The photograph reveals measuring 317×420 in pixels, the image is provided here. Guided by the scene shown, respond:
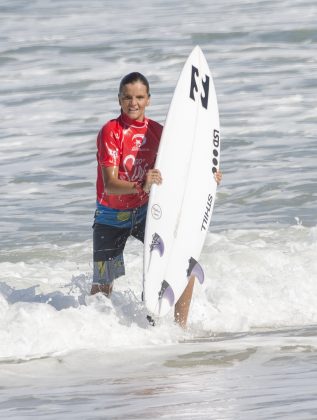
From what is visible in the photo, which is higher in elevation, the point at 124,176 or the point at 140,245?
the point at 124,176

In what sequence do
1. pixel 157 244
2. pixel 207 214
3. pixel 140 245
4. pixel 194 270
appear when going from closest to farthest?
pixel 157 244, pixel 194 270, pixel 207 214, pixel 140 245

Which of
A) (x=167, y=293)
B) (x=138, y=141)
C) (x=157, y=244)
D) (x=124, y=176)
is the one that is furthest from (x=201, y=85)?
(x=167, y=293)

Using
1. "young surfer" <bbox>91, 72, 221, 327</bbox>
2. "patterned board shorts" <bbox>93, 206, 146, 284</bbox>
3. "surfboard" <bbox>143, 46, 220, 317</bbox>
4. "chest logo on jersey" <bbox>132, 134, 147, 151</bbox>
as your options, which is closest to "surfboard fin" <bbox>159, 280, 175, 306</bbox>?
"surfboard" <bbox>143, 46, 220, 317</bbox>

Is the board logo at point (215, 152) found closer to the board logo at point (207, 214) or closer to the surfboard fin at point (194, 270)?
the board logo at point (207, 214)

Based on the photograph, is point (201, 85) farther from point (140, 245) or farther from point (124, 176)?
point (140, 245)

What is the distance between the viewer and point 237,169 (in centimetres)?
1236

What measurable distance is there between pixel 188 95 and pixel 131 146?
0.71 metres

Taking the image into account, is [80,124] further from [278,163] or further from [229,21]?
[229,21]

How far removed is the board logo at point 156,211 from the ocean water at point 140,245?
0.61 meters

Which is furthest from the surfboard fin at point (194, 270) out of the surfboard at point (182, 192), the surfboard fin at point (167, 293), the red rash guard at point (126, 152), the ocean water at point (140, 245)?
the red rash guard at point (126, 152)

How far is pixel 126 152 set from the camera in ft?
20.9

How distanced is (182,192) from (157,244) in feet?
1.28

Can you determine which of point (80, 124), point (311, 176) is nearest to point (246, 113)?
point (80, 124)

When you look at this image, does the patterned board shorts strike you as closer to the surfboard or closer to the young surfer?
the young surfer
